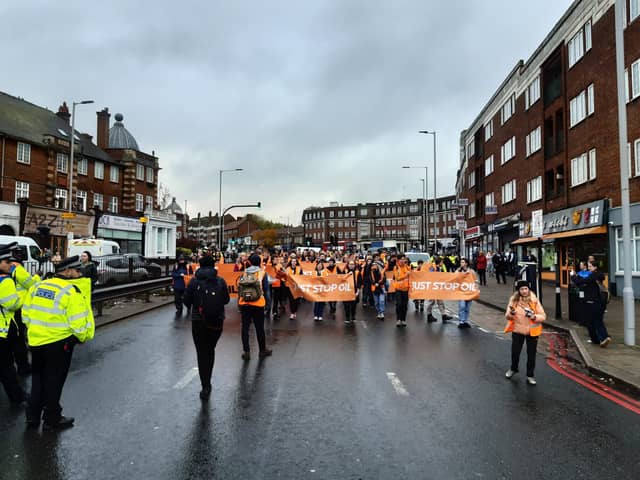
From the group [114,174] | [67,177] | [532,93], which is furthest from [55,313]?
[114,174]

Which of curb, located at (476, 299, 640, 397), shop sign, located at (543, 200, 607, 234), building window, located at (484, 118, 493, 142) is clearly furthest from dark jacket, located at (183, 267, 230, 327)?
building window, located at (484, 118, 493, 142)

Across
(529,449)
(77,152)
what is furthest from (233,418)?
(77,152)

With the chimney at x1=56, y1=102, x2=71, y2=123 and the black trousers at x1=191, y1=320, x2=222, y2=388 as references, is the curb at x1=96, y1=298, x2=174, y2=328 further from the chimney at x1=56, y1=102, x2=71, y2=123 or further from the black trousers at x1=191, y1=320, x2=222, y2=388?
the chimney at x1=56, y1=102, x2=71, y2=123

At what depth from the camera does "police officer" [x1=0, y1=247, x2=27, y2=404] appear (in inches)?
214

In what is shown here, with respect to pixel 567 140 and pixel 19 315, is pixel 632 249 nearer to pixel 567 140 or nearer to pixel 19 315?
pixel 567 140

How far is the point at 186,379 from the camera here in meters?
6.89

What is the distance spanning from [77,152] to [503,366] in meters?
41.1

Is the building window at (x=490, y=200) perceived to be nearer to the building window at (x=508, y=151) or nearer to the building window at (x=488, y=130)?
the building window at (x=508, y=151)

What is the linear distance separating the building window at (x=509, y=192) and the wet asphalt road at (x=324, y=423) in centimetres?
2712

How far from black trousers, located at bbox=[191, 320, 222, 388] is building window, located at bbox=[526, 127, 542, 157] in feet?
90.1

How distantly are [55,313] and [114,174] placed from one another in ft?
149

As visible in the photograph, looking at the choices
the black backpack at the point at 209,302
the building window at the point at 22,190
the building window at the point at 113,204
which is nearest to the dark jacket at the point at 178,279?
the black backpack at the point at 209,302

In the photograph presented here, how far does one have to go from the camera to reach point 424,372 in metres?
7.36

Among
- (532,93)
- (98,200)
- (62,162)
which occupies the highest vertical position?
(532,93)
